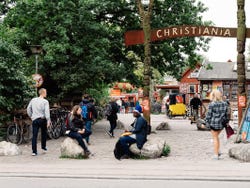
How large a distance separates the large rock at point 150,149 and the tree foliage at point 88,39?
8.09m

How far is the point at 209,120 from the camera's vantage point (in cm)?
1318

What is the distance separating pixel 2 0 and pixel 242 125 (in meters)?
22.0

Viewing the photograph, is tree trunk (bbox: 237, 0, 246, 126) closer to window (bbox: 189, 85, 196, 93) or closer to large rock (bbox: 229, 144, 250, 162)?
large rock (bbox: 229, 144, 250, 162)

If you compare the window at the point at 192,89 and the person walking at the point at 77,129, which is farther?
the window at the point at 192,89

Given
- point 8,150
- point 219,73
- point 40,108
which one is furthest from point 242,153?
point 219,73

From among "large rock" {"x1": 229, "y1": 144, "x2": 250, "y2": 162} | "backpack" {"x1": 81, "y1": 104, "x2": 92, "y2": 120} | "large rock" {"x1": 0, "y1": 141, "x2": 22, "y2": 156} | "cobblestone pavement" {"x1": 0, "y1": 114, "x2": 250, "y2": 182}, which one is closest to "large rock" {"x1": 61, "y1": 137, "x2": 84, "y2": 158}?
"cobblestone pavement" {"x1": 0, "y1": 114, "x2": 250, "y2": 182}

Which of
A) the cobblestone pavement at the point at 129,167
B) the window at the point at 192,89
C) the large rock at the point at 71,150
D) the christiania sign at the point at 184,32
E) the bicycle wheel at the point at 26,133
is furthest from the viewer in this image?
the window at the point at 192,89

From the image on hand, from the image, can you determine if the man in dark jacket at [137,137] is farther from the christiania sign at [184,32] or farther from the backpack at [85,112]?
the christiania sign at [184,32]

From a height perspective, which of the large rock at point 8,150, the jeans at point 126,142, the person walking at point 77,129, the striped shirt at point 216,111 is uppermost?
the striped shirt at point 216,111

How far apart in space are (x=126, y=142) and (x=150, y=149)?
0.65m

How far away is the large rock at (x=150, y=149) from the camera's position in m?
13.1

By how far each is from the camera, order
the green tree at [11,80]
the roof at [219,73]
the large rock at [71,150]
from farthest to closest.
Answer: the roof at [219,73], the green tree at [11,80], the large rock at [71,150]

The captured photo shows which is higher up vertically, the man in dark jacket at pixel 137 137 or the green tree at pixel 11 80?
the green tree at pixel 11 80

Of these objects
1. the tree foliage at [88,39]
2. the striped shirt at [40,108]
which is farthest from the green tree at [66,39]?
the striped shirt at [40,108]
